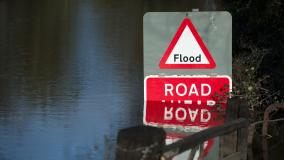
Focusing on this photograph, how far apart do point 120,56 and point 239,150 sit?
43.5 feet

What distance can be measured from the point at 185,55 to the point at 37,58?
14526mm

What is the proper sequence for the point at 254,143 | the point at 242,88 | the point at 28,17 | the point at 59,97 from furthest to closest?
the point at 28,17 < the point at 59,97 < the point at 254,143 < the point at 242,88

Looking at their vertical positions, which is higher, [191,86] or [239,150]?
[191,86]

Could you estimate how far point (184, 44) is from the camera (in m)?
2.93

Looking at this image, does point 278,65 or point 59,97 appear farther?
point 59,97

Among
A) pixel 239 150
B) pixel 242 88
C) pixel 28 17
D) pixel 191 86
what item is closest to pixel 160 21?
pixel 191 86

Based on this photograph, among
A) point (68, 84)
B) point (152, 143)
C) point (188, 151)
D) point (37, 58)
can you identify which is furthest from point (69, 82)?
point (152, 143)

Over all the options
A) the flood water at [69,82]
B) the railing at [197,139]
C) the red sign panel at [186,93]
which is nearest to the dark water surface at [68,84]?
the flood water at [69,82]

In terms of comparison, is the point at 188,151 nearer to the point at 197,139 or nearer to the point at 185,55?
the point at 197,139

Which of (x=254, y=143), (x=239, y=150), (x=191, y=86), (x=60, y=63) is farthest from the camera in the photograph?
(x=60, y=63)

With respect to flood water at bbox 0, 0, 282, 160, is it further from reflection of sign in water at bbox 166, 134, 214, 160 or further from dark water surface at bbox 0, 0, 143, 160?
reflection of sign in water at bbox 166, 134, 214, 160

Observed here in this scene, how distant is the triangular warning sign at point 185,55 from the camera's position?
2.87 meters

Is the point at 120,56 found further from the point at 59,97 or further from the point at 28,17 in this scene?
the point at 28,17

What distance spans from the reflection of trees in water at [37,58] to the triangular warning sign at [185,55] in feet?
25.8
